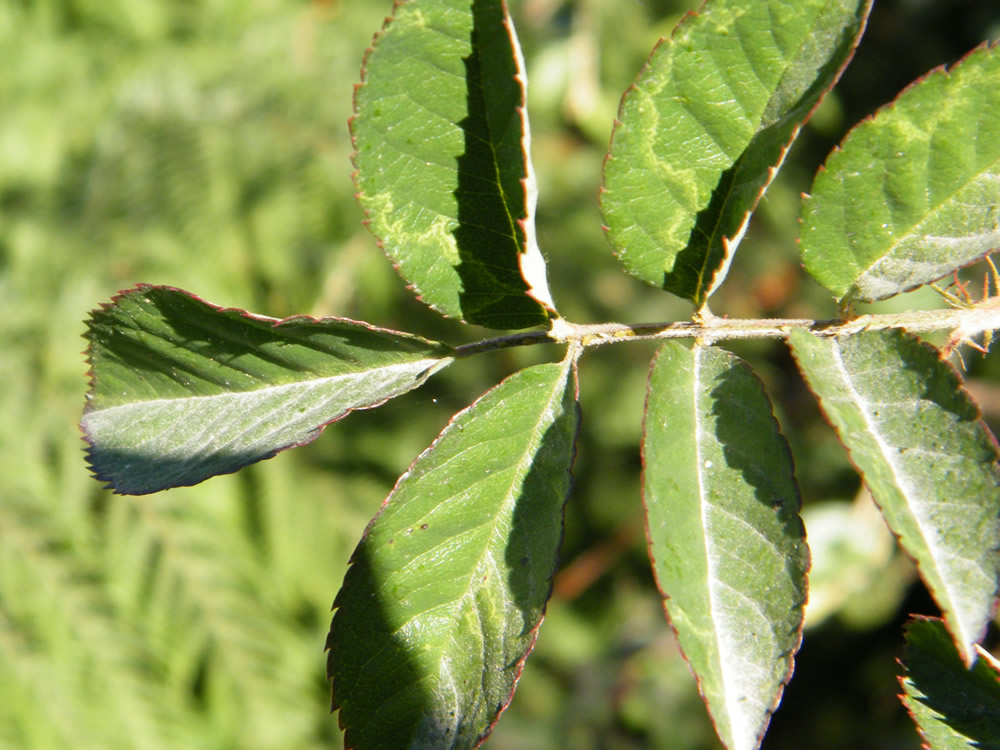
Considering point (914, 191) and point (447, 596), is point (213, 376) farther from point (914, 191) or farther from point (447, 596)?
point (914, 191)

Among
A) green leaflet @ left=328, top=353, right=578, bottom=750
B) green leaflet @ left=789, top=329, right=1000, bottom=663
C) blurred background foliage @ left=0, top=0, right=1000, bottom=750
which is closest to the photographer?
green leaflet @ left=789, top=329, right=1000, bottom=663

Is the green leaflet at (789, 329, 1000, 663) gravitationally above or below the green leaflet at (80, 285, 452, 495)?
below

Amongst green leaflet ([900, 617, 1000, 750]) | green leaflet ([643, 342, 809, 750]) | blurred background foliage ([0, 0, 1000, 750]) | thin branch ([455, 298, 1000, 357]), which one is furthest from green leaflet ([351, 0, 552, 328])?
blurred background foliage ([0, 0, 1000, 750])

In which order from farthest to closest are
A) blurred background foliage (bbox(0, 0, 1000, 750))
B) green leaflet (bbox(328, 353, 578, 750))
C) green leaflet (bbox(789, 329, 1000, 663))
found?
1. blurred background foliage (bbox(0, 0, 1000, 750))
2. green leaflet (bbox(328, 353, 578, 750))
3. green leaflet (bbox(789, 329, 1000, 663))

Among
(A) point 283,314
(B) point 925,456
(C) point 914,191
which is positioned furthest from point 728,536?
(A) point 283,314

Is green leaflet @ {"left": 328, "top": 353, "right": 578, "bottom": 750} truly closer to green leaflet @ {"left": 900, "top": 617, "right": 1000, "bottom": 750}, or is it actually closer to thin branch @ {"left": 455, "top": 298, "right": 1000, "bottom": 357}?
thin branch @ {"left": 455, "top": 298, "right": 1000, "bottom": 357}

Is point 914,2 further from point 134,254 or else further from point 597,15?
point 134,254

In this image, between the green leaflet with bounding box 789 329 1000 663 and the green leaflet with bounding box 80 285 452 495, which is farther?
the green leaflet with bounding box 80 285 452 495
